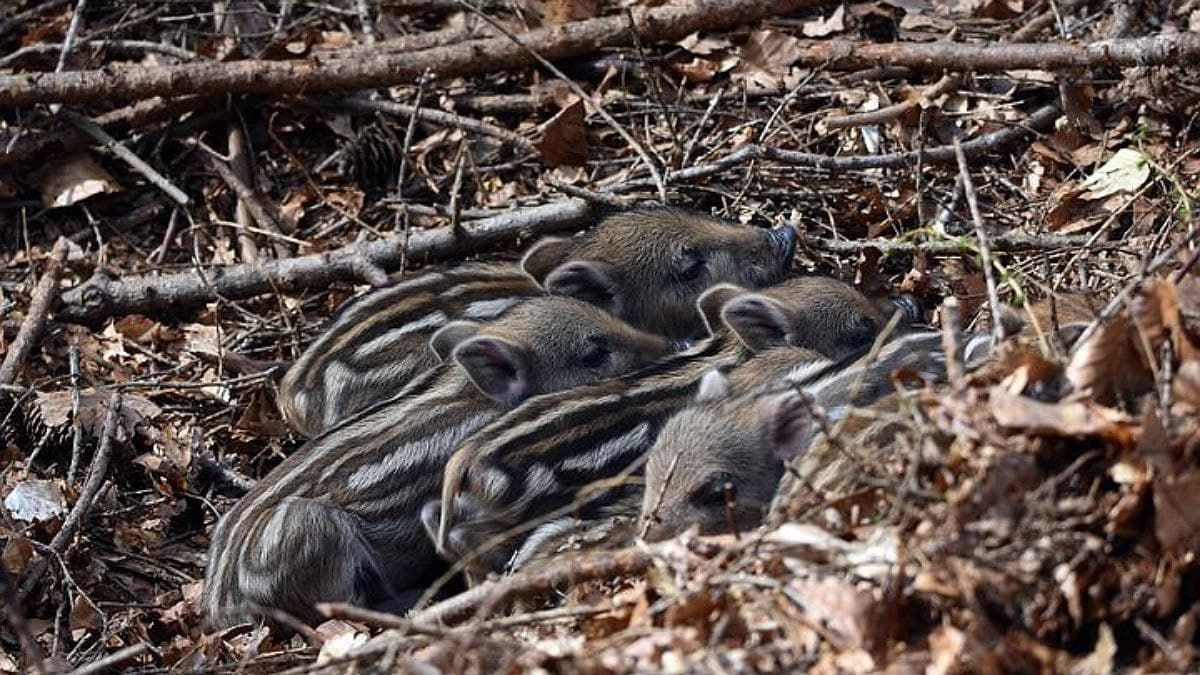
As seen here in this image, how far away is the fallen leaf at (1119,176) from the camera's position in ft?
21.8

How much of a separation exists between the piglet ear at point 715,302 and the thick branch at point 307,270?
93cm

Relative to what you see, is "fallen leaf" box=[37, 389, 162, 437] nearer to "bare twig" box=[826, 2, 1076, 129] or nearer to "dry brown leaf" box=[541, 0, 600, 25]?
"dry brown leaf" box=[541, 0, 600, 25]

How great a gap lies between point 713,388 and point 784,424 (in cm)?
30

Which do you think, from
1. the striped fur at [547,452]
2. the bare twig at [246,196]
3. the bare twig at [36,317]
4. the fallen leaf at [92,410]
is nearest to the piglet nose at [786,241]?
the striped fur at [547,452]

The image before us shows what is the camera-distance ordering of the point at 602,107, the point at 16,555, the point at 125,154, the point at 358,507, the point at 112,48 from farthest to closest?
1. the point at 112,48
2. the point at 125,154
3. the point at 602,107
4. the point at 16,555
5. the point at 358,507

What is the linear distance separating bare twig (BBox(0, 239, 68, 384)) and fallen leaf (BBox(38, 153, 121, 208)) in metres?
0.77

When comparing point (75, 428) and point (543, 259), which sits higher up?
point (543, 259)

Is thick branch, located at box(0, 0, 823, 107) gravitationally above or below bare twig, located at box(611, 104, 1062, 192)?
above

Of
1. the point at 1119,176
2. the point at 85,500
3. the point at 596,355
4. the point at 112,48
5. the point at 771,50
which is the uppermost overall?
the point at 112,48

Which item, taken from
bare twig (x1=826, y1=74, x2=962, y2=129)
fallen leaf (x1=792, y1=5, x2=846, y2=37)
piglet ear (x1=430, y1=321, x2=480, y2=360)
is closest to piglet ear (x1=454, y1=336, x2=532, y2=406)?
piglet ear (x1=430, y1=321, x2=480, y2=360)

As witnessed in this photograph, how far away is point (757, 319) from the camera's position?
6.12 m

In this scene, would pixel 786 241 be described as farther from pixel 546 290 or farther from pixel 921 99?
pixel 921 99

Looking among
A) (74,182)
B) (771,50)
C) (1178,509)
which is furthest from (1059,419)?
(74,182)

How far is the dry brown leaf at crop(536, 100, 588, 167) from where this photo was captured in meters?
7.61
